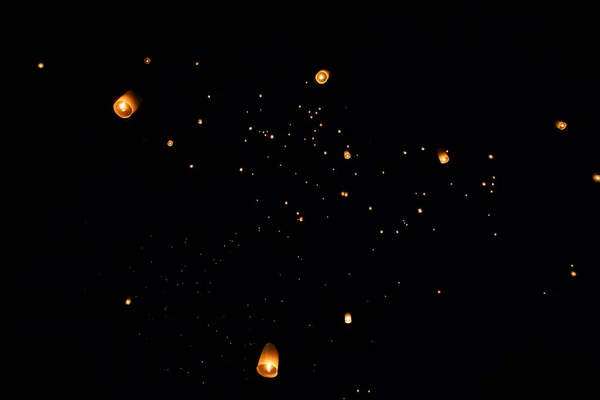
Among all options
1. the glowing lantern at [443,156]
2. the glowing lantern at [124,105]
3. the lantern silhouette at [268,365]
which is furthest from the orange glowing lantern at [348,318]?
the glowing lantern at [124,105]

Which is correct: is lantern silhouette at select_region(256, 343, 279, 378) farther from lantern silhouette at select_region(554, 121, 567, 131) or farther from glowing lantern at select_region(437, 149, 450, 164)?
lantern silhouette at select_region(554, 121, 567, 131)

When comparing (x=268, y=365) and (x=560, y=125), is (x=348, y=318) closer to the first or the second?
(x=268, y=365)

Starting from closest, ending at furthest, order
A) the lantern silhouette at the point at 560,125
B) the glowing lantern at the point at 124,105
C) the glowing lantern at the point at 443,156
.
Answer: the glowing lantern at the point at 124,105
the glowing lantern at the point at 443,156
the lantern silhouette at the point at 560,125

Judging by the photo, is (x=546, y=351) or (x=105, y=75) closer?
→ (x=105, y=75)

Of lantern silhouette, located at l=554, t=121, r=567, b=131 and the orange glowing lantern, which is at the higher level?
lantern silhouette, located at l=554, t=121, r=567, b=131

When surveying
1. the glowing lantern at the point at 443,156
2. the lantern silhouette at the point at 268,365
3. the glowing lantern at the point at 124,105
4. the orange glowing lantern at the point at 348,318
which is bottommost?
the lantern silhouette at the point at 268,365

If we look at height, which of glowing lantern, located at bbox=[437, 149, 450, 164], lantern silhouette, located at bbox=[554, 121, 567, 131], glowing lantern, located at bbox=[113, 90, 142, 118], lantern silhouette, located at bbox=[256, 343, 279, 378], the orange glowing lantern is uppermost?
lantern silhouette, located at bbox=[554, 121, 567, 131]

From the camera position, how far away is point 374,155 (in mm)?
2068

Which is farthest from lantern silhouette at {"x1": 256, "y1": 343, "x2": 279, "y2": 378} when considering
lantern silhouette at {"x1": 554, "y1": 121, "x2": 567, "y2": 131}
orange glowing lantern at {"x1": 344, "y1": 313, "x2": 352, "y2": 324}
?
lantern silhouette at {"x1": 554, "y1": 121, "x2": 567, "y2": 131}

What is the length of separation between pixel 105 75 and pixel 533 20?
2.23m

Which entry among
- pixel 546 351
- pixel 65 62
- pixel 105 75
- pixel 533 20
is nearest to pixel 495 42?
pixel 533 20

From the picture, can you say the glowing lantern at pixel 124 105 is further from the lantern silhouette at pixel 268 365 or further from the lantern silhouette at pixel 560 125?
the lantern silhouette at pixel 560 125

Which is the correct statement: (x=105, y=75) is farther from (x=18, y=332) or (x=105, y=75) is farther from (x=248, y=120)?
(x=18, y=332)

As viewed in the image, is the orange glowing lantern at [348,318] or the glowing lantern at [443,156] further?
the orange glowing lantern at [348,318]
